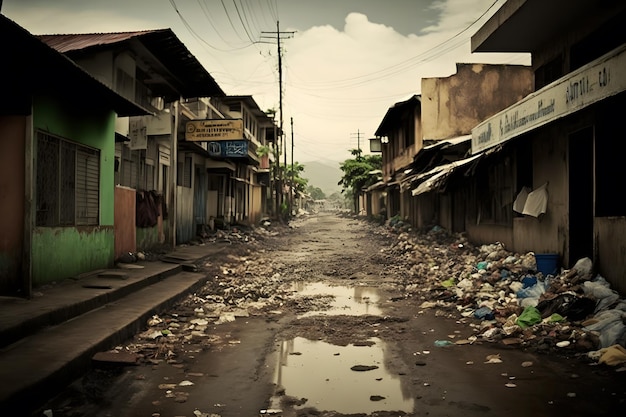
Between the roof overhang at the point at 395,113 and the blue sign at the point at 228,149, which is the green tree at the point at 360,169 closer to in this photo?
the roof overhang at the point at 395,113

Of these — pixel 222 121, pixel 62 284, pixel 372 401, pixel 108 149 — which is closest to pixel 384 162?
pixel 222 121

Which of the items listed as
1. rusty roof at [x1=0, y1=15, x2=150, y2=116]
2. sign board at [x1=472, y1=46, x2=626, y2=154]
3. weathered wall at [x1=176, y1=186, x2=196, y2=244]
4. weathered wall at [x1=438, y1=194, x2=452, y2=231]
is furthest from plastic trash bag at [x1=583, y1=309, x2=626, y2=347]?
weathered wall at [x1=176, y1=186, x2=196, y2=244]

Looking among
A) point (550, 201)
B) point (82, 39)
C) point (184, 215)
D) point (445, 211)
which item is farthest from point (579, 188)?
point (184, 215)

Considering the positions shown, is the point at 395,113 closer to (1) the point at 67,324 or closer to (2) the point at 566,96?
(2) the point at 566,96

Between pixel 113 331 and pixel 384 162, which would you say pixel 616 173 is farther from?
pixel 384 162

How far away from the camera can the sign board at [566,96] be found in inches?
231

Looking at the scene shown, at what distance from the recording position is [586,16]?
8.27 metres

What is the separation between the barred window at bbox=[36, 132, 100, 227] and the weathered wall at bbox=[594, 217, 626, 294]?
841cm

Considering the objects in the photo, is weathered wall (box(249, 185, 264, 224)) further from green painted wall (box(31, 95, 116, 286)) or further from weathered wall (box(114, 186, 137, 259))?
green painted wall (box(31, 95, 116, 286))

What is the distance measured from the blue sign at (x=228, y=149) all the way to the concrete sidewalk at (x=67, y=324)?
9.72 metres

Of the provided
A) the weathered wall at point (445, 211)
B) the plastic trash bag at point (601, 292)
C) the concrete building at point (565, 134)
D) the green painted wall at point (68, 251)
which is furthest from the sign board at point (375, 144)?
the plastic trash bag at point (601, 292)

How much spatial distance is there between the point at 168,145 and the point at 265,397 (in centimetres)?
1217

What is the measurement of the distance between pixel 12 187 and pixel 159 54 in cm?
650

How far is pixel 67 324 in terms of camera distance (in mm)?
5977
